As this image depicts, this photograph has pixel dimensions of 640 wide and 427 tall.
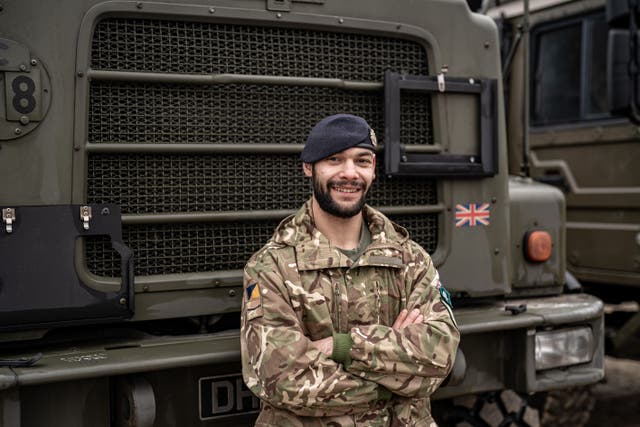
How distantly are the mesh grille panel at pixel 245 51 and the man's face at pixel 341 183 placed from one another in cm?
55

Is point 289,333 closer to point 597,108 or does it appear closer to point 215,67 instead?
point 215,67

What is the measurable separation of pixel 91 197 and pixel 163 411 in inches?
27.6

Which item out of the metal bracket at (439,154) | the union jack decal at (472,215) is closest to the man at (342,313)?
the metal bracket at (439,154)

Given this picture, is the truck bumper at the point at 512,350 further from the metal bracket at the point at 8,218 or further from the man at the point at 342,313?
the metal bracket at the point at 8,218

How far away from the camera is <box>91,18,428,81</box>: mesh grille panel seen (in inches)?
98.6

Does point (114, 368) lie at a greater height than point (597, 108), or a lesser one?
lesser

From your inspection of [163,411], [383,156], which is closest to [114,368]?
[163,411]

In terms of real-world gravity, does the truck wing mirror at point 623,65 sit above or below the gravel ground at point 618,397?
above

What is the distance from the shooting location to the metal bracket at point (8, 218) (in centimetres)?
229

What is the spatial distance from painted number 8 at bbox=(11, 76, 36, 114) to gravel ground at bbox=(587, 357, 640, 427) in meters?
3.86

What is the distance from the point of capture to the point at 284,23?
2703 millimetres

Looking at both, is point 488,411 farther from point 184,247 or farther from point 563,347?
point 184,247

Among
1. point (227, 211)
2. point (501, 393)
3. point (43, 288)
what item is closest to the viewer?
point (43, 288)

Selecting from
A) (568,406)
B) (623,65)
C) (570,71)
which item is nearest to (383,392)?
(568,406)
